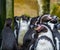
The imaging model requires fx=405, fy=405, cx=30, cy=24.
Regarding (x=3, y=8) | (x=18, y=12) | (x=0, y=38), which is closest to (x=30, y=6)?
(x=18, y=12)

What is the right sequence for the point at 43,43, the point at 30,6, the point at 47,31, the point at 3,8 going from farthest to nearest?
the point at 30,6 < the point at 3,8 < the point at 47,31 < the point at 43,43

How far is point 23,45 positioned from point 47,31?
1017 mm

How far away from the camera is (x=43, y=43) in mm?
6035

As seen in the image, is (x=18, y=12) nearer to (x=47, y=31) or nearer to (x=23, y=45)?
(x=23, y=45)

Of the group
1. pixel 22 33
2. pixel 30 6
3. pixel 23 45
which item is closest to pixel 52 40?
pixel 23 45

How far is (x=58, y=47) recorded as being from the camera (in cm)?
632

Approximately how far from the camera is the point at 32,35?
7086mm

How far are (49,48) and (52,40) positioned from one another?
300 millimetres

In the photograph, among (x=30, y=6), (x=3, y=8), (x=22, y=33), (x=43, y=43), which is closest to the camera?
(x=43, y=43)

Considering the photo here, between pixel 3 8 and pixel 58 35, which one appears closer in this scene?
pixel 58 35

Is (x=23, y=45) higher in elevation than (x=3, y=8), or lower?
lower

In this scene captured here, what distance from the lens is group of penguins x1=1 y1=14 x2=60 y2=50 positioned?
20.1ft

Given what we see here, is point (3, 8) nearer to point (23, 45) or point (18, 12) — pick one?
point (23, 45)

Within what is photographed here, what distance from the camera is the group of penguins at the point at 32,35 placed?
6133mm
